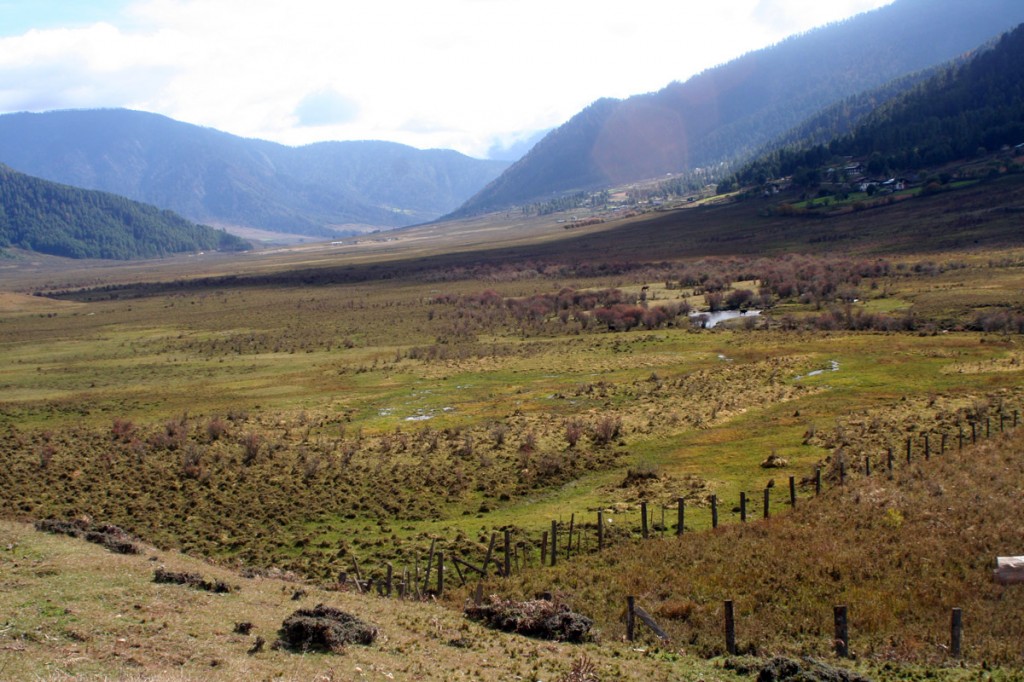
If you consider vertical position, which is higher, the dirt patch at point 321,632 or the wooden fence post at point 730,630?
the dirt patch at point 321,632

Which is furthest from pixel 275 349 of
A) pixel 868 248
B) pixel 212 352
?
pixel 868 248

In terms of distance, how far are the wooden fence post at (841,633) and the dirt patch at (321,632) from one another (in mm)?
8997

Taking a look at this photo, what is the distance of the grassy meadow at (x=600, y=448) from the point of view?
18656 millimetres

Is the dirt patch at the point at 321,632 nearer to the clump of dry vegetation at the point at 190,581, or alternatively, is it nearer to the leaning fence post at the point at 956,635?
the clump of dry vegetation at the point at 190,581

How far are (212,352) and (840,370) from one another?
5465 centimetres

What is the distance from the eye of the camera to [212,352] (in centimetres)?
7212

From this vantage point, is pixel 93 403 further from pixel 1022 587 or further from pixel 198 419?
pixel 1022 587

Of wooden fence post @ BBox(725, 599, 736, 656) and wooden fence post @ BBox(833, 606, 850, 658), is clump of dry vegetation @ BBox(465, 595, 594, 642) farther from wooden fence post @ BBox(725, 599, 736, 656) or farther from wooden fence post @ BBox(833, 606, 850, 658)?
wooden fence post @ BBox(833, 606, 850, 658)

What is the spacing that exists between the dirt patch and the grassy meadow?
922mm

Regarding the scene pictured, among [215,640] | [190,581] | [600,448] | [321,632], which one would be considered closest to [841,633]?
[321,632]

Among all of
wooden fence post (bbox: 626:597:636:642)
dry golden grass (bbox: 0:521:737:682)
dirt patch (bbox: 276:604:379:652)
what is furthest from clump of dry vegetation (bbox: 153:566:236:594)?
wooden fence post (bbox: 626:597:636:642)

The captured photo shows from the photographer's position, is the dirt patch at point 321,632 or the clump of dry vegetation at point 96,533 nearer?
the dirt patch at point 321,632

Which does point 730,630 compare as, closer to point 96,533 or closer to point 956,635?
point 956,635

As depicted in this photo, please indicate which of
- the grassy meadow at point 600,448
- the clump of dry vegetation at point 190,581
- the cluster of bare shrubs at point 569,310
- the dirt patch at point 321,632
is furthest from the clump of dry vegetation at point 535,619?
the cluster of bare shrubs at point 569,310
